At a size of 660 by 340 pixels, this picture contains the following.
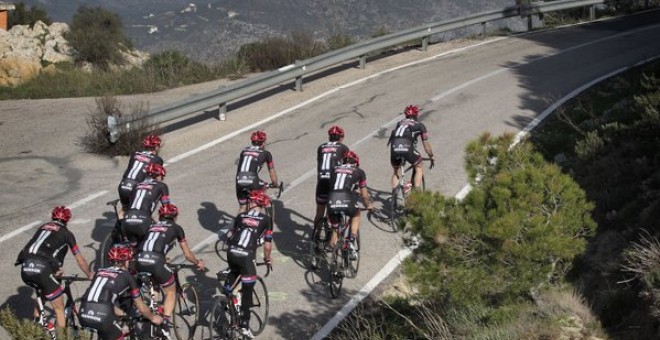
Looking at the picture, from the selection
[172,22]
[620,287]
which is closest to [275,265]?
[620,287]

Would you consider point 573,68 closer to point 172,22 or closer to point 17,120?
point 17,120

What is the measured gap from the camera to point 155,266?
945 centimetres

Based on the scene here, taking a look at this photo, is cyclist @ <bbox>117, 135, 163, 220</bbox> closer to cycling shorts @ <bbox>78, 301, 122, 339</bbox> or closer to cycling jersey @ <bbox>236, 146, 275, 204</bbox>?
cycling jersey @ <bbox>236, 146, 275, 204</bbox>

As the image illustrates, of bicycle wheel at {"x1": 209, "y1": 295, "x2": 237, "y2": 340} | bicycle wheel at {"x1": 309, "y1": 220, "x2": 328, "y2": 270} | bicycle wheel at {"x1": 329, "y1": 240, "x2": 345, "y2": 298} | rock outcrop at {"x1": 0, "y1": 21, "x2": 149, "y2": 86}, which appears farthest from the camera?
rock outcrop at {"x1": 0, "y1": 21, "x2": 149, "y2": 86}

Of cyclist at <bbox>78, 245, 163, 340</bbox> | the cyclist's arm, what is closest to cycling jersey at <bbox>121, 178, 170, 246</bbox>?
the cyclist's arm

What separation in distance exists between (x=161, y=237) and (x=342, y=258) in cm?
277

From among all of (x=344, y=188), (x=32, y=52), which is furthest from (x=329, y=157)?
(x=32, y=52)

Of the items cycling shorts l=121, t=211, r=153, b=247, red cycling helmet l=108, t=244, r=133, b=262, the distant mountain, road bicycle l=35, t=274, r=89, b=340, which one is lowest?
the distant mountain

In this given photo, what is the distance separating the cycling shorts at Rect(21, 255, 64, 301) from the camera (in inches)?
373

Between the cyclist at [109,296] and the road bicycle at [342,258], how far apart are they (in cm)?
292

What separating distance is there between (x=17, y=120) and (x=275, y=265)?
1047cm

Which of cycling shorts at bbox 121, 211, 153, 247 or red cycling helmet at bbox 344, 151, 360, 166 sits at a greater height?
red cycling helmet at bbox 344, 151, 360, 166

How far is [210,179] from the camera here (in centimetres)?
1532

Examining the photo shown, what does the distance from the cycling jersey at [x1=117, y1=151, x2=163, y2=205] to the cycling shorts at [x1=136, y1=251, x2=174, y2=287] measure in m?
2.26
